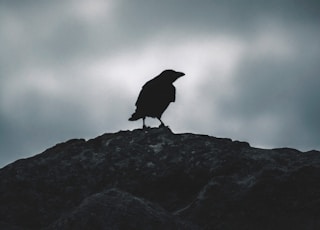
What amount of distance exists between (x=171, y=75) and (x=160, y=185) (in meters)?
6.15

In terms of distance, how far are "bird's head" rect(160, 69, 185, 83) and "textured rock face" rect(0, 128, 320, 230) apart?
4563 millimetres

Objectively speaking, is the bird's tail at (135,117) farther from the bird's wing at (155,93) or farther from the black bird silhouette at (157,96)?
the bird's wing at (155,93)

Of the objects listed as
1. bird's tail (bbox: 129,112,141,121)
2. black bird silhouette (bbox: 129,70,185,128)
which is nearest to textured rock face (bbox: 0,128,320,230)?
black bird silhouette (bbox: 129,70,185,128)

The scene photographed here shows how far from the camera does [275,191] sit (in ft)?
21.1

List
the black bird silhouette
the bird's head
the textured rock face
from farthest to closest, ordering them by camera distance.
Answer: the black bird silhouette
the bird's head
the textured rock face

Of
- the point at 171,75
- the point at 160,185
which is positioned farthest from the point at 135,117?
the point at 160,185

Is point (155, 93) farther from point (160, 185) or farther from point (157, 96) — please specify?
point (160, 185)

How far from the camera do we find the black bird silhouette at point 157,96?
43.9ft

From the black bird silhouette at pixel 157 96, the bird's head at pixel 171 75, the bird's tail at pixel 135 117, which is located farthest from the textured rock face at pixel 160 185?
the bird's tail at pixel 135 117

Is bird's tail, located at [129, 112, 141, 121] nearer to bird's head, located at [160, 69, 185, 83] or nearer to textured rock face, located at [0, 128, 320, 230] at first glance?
bird's head, located at [160, 69, 185, 83]

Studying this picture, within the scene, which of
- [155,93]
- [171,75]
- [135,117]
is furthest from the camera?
[135,117]

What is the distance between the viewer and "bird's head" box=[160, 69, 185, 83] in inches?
519

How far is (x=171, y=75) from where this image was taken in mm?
13273

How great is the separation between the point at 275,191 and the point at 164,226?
1.55 meters
